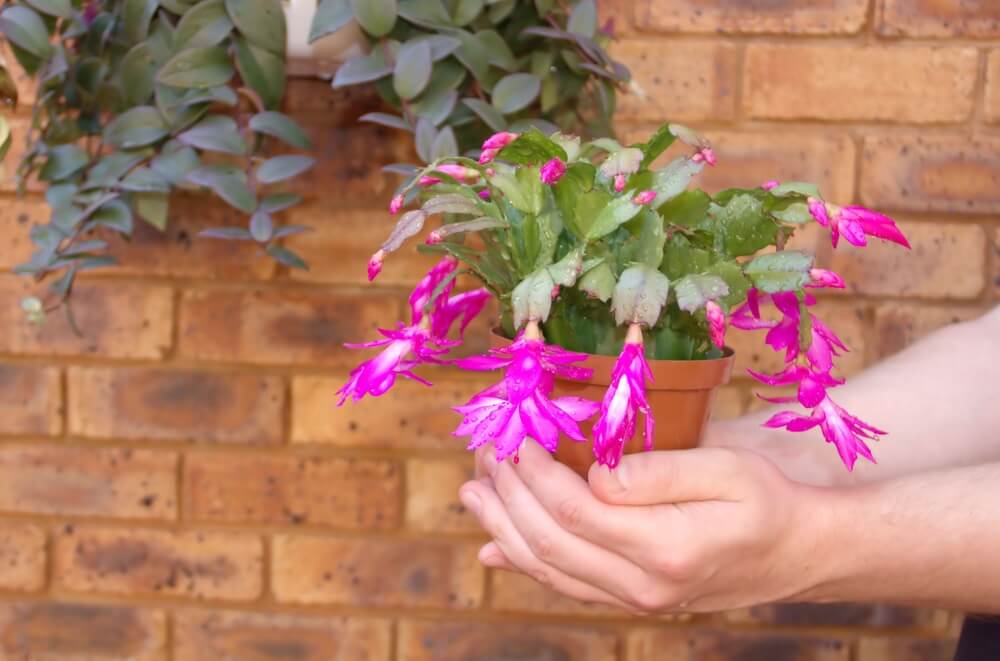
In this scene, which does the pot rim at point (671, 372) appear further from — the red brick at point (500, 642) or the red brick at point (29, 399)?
the red brick at point (29, 399)

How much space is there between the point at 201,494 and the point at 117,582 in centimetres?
15

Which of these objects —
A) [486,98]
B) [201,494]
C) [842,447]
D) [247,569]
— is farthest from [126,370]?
[842,447]

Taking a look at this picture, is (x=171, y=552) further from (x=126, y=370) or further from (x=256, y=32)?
(x=256, y=32)

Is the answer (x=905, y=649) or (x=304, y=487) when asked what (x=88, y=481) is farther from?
(x=905, y=649)

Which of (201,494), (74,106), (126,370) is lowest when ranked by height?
(201,494)

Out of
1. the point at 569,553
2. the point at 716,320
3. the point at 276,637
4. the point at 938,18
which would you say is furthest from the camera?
the point at 276,637

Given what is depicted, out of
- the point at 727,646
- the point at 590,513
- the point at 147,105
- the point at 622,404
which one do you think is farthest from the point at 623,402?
the point at 727,646

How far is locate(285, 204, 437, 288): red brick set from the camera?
100 centimetres

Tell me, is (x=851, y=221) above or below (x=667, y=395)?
above

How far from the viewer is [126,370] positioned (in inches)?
40.5

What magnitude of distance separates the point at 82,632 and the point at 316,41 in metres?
0.77

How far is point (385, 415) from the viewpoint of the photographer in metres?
1.02

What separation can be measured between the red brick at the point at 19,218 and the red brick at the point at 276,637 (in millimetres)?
478

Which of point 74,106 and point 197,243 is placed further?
point 197,243
